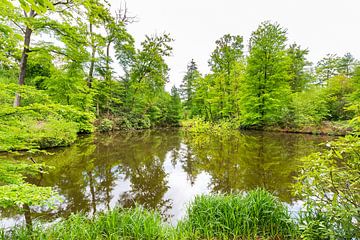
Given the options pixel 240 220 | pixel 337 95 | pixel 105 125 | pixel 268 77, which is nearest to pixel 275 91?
pixel 268 77

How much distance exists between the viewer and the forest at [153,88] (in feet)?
9.09

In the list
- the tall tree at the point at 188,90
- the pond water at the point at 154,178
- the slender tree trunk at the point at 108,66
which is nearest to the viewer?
the pond water at the point at 154,178

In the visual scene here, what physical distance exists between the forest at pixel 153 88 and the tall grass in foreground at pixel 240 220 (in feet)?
0.13

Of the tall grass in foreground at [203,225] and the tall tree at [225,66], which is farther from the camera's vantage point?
the tall tree at [225,66]

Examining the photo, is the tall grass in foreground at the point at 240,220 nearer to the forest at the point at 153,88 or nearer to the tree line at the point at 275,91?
the forest at the point at 153,88

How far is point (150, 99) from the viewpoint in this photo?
82.9ft

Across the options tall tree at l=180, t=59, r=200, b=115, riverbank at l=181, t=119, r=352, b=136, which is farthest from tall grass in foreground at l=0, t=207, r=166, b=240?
tall tree at l=180, t=59, r=200, b=115

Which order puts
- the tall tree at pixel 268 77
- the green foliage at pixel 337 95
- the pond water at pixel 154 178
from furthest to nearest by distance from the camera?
1. the green foliage at pixel 337 95
2. the tall tree at pixel 268 77
3. the pond water at pixel 154 178

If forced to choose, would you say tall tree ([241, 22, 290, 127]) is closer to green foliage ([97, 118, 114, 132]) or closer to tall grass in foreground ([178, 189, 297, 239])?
green foliage ([97, 118, 114, 132])

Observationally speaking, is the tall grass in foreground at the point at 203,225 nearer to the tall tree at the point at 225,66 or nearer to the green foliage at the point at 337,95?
the green foliage at the point at 337,95

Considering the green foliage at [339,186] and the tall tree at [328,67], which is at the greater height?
the tall tree at [328,67]

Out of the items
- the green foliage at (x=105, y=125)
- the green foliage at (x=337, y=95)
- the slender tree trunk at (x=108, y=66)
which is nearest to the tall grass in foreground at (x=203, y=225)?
the green foliage at (x=105, y=125)

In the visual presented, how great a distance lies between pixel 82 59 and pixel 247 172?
7.83m

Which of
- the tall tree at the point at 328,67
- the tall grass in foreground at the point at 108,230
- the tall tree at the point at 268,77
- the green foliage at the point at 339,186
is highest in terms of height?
the tall tree at the point at 328,67
